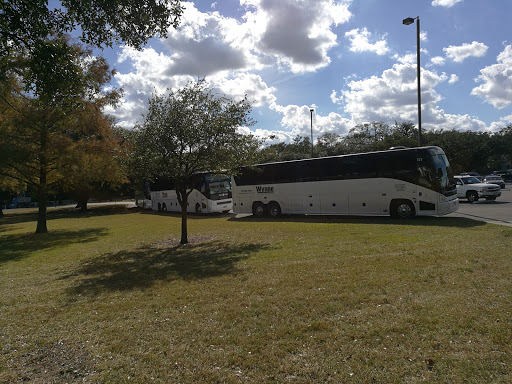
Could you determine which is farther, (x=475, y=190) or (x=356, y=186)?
(x=475, y=190)

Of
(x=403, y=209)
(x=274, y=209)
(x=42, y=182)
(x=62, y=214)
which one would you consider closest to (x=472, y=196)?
(x=403, y=209)

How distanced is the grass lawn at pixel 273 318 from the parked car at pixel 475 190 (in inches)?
659

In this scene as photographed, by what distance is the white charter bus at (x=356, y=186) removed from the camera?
15953 millimetres

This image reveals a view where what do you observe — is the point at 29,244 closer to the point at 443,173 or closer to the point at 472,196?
the point at 443,173

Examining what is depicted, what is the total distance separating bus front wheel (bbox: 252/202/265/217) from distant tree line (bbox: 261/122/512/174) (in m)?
34.2

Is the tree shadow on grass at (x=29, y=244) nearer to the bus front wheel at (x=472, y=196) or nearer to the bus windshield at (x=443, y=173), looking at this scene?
the bus windshield at (x=443, y=173)

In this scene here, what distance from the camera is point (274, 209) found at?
22328mm

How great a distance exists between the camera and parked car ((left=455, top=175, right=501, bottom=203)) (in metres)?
24.0

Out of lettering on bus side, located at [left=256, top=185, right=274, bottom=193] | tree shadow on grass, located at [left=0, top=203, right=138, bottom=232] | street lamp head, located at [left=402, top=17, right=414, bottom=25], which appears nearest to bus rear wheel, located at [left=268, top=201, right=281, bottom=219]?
lettering on bus side, located at [left=256, top=185, right=274, bottom=193]

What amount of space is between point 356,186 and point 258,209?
697 cm

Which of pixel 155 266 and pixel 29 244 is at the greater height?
pixel 155 266

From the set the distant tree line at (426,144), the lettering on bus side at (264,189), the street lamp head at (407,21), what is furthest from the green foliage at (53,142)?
the distant tree line at (426,144)

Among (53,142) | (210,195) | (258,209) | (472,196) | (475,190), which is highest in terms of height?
(53,142)

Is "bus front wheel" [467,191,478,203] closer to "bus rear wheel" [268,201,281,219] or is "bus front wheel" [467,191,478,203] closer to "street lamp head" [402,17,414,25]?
"street lamp head" [402,17,414,25]
